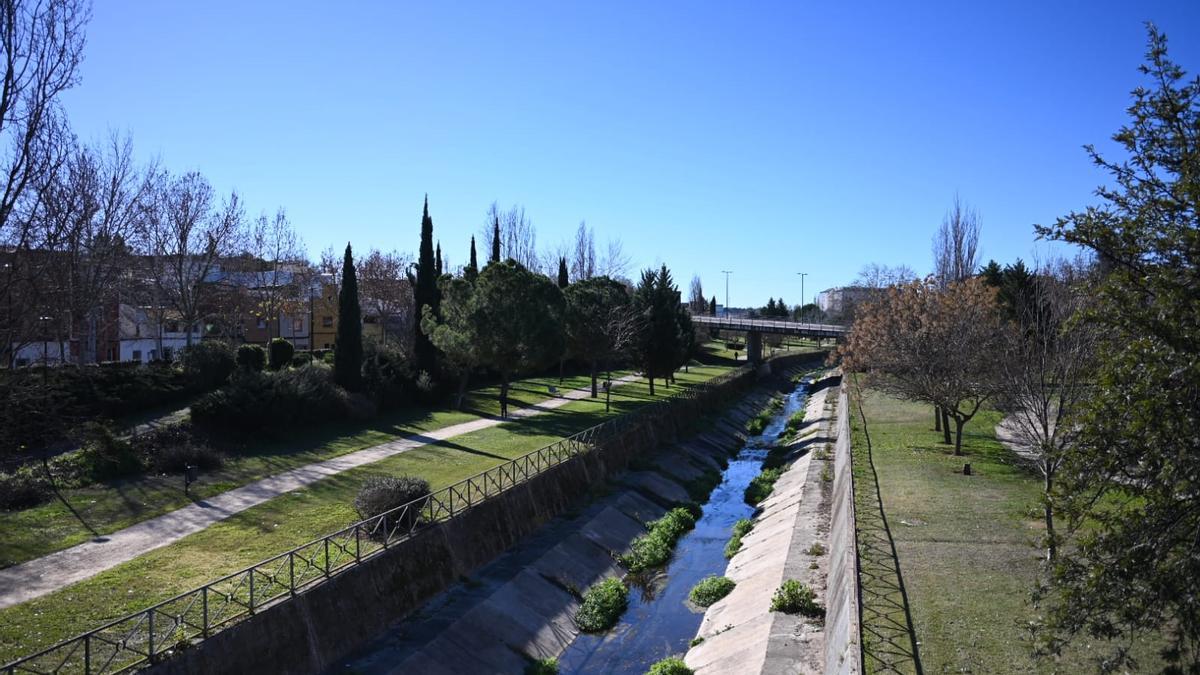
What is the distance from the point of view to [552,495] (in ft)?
91.7

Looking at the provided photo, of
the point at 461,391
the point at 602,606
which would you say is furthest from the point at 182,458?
the point at 461,391

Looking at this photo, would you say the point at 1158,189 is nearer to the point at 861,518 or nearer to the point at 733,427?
the point at 861,518

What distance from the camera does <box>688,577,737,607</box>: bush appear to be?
72.9 ft

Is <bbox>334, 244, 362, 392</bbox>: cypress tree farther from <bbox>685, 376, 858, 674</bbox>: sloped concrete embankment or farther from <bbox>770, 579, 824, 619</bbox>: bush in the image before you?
<bbox>770, 579, 824, 619</bbox>: bush

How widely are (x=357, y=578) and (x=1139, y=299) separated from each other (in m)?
14.7

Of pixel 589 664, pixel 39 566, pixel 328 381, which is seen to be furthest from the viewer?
pixel 328 381

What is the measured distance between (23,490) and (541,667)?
13.4 metres

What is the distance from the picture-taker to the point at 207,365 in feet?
112

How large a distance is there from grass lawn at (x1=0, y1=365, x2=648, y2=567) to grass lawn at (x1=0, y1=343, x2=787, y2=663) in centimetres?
119

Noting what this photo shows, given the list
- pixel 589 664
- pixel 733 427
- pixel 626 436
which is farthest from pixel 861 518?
pixel 733 427

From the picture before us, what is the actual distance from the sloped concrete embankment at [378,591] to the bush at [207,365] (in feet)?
52.3

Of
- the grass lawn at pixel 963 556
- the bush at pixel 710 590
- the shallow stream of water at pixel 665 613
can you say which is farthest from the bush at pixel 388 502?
the grass lawn at pixel 963 556

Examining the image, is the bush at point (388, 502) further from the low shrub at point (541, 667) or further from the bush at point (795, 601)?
the bush at point (795, 601)

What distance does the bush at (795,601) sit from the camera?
18.6 metres
